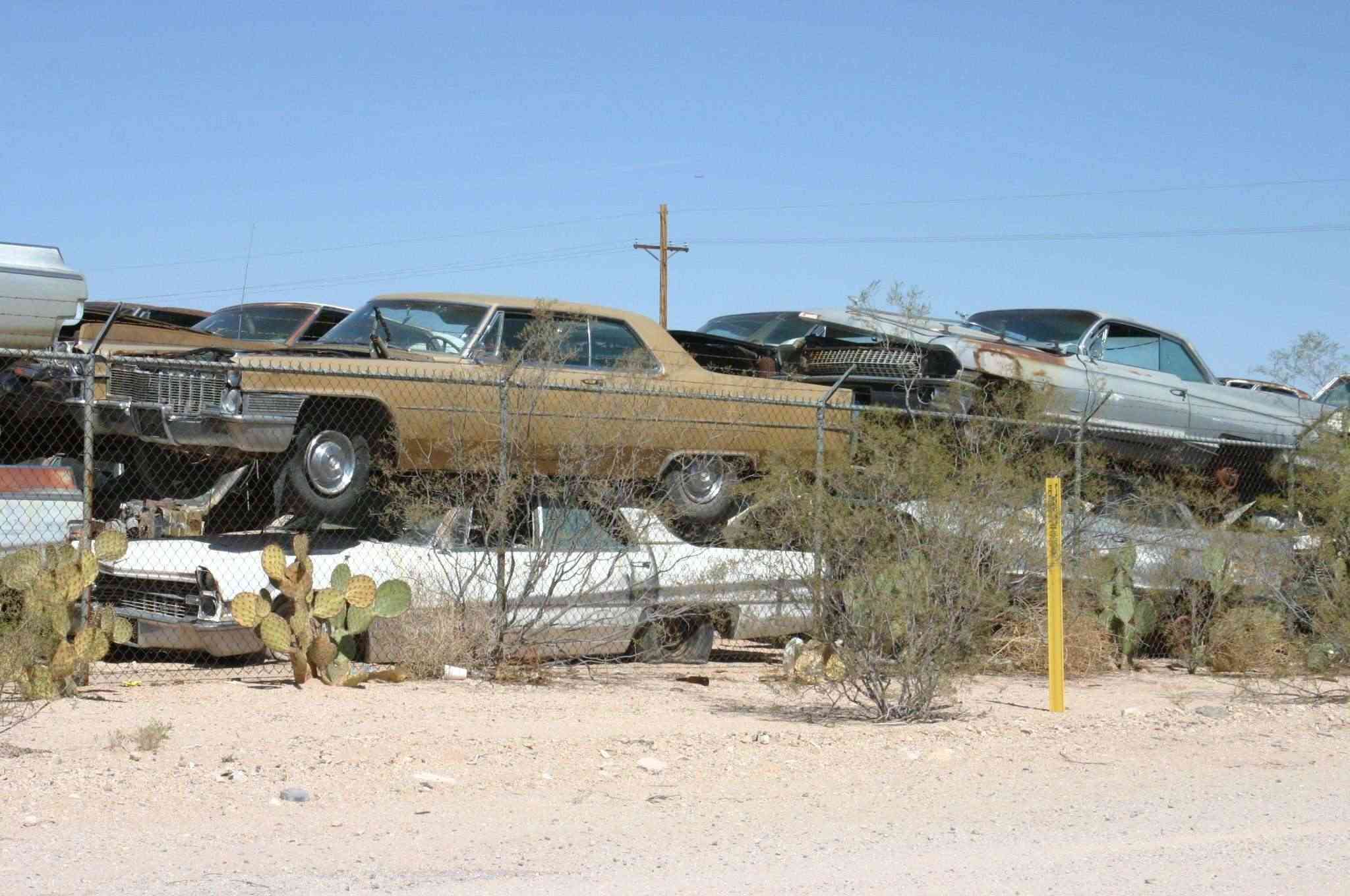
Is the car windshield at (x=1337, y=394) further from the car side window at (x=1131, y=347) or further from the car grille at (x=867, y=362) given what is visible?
the car grille at (x=867, y=362)

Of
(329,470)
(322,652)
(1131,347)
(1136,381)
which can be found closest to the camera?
(322,652)

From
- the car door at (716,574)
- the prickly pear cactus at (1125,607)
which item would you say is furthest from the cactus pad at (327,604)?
the prickly pear cactus at (1125,607)

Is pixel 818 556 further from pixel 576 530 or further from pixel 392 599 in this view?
pixel 392 599

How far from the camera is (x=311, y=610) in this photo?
914cm

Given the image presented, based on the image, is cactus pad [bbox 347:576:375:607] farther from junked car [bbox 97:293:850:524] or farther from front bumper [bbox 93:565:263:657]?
junked car [bbox 97:293:850:524]

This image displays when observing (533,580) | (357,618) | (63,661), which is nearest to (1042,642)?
(533,580)

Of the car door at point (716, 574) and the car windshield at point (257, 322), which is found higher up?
the car windshield at point (257, 322)

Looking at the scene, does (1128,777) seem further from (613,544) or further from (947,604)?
(613,544)

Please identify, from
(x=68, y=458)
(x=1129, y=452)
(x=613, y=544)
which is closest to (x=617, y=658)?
(x=613, y=544)

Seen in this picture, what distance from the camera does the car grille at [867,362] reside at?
41.2ft

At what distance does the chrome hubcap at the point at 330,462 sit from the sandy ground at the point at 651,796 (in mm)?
1447

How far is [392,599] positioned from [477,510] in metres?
0.82

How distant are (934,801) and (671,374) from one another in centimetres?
580

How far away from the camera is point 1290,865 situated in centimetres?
563
